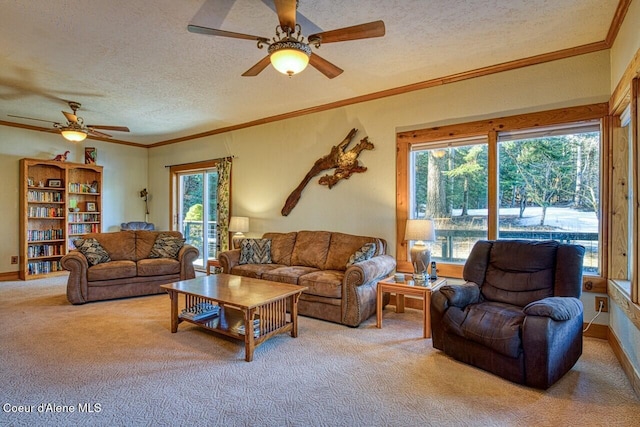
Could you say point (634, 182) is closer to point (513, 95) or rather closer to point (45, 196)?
point (513, 95)

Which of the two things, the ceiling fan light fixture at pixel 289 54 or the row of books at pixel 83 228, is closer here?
the ceiling fan light fixture at pixel 289 54

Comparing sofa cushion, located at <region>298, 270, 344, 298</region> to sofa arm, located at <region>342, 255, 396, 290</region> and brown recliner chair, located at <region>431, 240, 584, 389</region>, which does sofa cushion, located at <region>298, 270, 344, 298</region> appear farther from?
brown recliner chair, located at <region>431, 240, 584, 389</region>

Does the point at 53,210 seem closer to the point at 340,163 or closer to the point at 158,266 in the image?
the point at 158,266

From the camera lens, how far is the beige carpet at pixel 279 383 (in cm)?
197

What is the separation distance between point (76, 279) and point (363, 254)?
3613mm

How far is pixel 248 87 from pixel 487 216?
10.6 ft

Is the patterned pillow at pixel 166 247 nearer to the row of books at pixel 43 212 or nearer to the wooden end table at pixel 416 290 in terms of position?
the row of books at pixel 43 212

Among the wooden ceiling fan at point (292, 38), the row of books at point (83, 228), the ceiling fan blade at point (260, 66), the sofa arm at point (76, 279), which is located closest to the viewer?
the wooden ceiling fan at point (292, 38)

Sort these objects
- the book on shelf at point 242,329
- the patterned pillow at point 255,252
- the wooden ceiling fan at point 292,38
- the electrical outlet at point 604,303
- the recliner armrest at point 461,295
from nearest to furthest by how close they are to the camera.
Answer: the wooden ceiling fan at point 292,38
the recliner armrest at point 461,295
the book on shelf at point 242,329
the electrical outlet at point 604,303
the patterned pillow at point 255,252

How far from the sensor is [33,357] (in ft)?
8.95

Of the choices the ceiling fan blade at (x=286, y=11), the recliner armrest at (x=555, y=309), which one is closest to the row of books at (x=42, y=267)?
the ceiling fan blade at (x=286, y=11)

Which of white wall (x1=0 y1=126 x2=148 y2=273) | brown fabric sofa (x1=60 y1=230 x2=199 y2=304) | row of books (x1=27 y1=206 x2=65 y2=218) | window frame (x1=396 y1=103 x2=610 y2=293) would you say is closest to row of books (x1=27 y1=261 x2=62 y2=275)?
white wall (x1=0 y1=126 x2=148 y2=273)

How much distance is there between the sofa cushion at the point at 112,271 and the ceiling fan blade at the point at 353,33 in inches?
155

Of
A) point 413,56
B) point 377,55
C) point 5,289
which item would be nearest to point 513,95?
point 413,56
